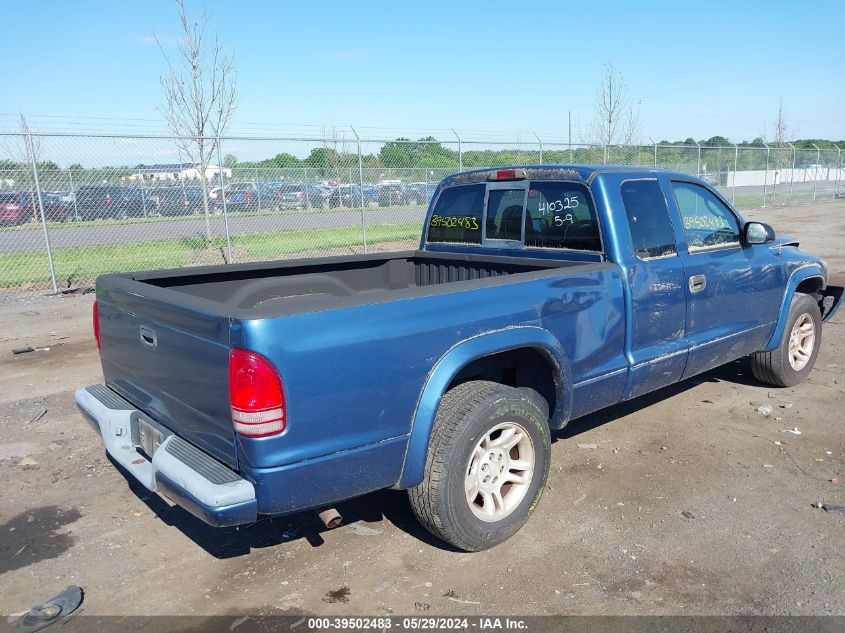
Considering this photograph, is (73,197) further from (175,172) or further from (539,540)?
(539,540)

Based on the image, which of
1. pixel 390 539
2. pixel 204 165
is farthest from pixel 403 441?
pixel 204 165

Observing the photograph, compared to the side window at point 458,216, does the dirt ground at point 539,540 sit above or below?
below

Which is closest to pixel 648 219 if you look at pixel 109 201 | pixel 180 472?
pixel 180 472

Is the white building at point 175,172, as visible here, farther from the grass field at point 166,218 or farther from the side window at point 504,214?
the side window at point 504,214

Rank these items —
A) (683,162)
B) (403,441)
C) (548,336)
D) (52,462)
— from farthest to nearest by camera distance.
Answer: (683,162) < (52,462) < (548,336) < (403,441)

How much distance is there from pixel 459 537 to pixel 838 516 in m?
2.13

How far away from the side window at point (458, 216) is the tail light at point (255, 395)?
266 centimetres

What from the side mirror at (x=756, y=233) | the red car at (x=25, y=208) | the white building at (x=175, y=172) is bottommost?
the side mirror at (x=756, y=233)

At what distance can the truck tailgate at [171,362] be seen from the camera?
2611 millimetres

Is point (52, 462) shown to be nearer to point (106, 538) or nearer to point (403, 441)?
point (106, 538)

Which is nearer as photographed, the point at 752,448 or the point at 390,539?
the point at 390,539

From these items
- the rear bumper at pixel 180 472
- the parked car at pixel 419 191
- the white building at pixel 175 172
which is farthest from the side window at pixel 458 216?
the parked car at pixel 419 191

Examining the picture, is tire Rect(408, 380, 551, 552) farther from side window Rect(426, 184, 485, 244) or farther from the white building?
the white building

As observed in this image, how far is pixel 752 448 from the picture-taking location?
4.50 meters
